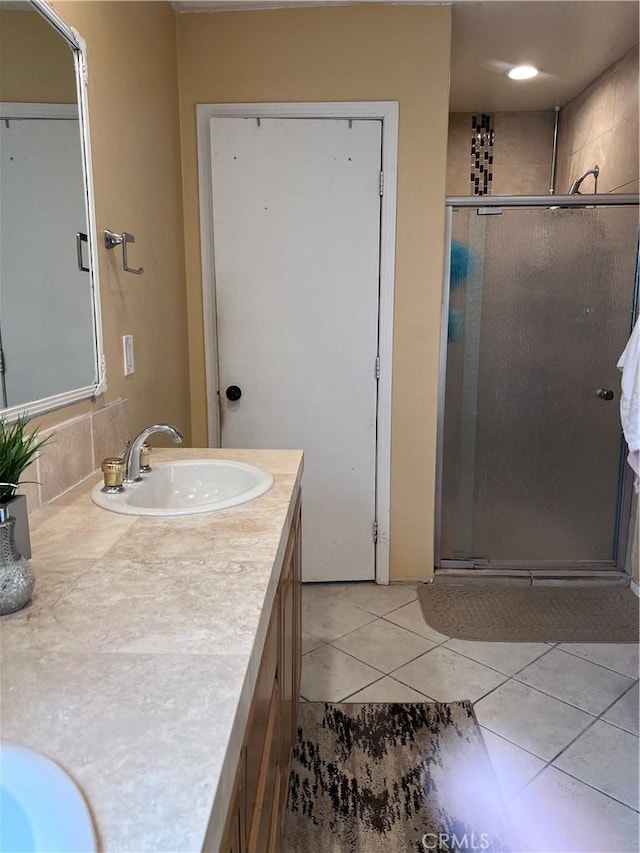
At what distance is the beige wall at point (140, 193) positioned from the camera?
155cm

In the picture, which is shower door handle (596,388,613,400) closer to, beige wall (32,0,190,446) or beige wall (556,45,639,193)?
beige wall (556,45,639,193)

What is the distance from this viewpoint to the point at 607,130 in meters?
2.88

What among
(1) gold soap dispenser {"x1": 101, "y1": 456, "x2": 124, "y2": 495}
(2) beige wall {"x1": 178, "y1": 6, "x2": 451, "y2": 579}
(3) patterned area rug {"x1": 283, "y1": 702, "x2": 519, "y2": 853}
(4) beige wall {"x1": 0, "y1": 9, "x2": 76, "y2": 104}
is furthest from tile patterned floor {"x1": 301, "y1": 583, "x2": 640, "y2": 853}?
(4) beige wall {"x1": 0, "y1": 9, "x2": 76, "y2": 104}

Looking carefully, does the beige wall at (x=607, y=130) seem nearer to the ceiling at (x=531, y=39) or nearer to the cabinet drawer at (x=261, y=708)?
the ceiling at (x=531, y=39)

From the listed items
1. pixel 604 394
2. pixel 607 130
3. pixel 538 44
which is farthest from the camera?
pixel 607 130

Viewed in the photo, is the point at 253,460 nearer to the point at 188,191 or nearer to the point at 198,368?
the point at 198,368

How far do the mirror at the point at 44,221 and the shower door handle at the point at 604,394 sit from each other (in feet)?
7.43

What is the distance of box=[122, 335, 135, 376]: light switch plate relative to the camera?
5.68 feet

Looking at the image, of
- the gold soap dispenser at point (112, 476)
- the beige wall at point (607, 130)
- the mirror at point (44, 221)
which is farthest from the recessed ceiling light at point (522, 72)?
the gold soap dispenser at point (112, 476)

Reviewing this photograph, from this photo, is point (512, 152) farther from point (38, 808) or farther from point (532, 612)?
point (38, 808)

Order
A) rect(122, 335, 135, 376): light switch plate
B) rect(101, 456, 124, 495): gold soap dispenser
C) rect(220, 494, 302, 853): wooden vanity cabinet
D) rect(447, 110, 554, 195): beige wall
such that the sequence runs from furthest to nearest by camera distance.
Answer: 1. rect(447, 110, 554, 195): beige wall
2. rect(122, 335, 135, 376): light switch plate
3. rect(101, 456, 124, 495): gold soap dispenser
4. rect(220, 494, 302, 853): wooden vanity cabinet

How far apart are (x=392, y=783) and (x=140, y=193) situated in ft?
6.36

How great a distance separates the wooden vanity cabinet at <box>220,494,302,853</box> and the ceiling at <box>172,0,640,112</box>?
7.28ft

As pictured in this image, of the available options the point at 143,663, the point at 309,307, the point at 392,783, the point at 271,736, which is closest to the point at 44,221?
the point at 143,663
